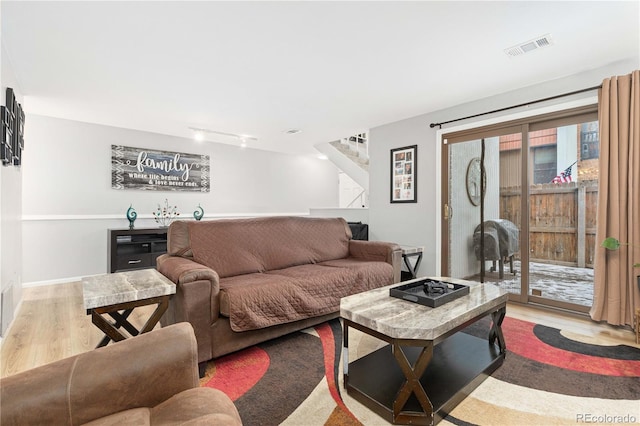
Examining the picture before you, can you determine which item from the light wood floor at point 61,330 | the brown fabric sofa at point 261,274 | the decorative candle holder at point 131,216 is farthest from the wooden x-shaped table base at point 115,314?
the decorative candle holder at point 131,216

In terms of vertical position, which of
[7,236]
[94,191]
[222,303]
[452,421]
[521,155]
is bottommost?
[452,421]

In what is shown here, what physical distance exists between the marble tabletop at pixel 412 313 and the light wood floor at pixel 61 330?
135 centimetres

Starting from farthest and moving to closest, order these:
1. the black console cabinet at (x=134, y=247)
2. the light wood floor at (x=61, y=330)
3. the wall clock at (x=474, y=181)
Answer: the black console cabinet at (x=134, y=247) < the wall clock at (x=474, y=181) < the light wood floor at (x=61, y=330)

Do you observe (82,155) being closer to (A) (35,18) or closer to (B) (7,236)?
(B) (7,236)

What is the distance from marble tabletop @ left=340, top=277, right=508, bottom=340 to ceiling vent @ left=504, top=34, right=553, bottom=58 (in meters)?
1.93

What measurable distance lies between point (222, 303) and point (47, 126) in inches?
173

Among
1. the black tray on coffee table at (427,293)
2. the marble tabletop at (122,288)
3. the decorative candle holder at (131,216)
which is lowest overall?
the black tray on coffee table at (427,293)

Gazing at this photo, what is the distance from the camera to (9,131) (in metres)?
2.56

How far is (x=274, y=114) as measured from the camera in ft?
14.1

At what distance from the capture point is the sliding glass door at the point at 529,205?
10.2ft

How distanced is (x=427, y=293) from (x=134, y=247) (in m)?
4.40

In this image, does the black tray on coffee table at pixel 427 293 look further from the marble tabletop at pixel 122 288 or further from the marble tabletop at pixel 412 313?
the marble tabletop at pixel 122 288

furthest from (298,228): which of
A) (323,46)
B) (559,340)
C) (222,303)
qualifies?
(559,340)

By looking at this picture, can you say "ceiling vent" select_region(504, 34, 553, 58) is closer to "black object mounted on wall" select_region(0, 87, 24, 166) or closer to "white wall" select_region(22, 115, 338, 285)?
"black object mounted on wall" select_region(0, 87, 24, 166)
